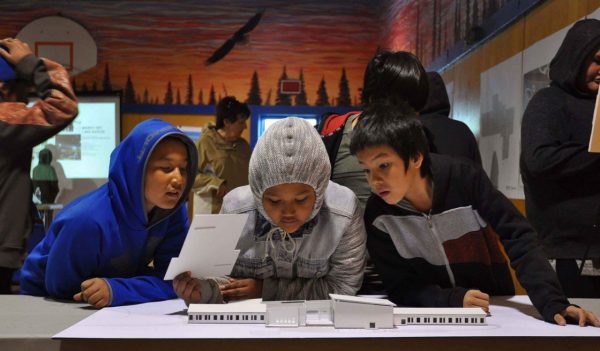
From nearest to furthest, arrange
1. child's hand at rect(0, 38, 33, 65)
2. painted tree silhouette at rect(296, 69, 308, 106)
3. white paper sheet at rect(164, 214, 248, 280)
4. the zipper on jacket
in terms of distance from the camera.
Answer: white paper sheet at rect(164, 214, 248, 280) → the zipper on jacket → child's hand at rect(0, 38, 33, 65) → painted tree silhouette at rect(296, 69, 308, 106)

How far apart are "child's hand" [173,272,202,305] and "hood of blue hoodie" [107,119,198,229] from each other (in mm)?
265

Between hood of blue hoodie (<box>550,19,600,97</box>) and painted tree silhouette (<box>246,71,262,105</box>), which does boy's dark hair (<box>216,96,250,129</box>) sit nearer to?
painted tree silhouette (<box>246,71,262,105</box>)

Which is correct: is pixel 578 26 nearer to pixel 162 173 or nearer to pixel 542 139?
pixel 542 139

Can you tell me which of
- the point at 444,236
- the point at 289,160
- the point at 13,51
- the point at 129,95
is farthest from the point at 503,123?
the point at 129,95

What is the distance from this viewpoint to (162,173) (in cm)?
177

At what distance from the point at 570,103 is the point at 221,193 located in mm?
3416

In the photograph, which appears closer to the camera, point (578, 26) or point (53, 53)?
point (578, 26)

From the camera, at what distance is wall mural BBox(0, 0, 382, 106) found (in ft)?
24.4

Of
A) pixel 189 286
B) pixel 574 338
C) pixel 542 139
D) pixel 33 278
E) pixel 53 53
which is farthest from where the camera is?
pixel 53 53

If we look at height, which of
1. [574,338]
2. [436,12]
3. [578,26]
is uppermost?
[436,12]

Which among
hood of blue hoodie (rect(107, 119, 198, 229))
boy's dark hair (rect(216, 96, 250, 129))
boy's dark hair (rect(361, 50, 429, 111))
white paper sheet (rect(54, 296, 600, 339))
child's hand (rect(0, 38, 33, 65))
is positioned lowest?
white paper sheet (rect(54, 296, 600, 339))

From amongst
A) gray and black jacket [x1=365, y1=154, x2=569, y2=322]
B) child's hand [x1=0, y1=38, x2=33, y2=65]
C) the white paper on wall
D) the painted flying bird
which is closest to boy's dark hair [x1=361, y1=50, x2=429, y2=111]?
gray and black jacket [x1=365, y1=154, x2=569, y2=322]

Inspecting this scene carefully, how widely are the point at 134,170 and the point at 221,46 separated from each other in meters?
5.96

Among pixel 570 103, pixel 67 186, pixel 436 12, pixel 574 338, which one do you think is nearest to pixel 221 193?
pixel 436 12
